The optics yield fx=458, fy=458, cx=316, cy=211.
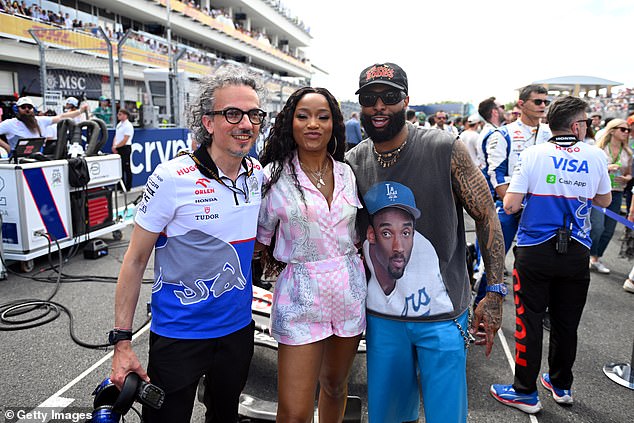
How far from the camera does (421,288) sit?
2080mm

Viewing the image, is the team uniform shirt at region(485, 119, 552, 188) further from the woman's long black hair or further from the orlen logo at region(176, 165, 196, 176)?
the orlen logo at region(176, 165, 196, 176)

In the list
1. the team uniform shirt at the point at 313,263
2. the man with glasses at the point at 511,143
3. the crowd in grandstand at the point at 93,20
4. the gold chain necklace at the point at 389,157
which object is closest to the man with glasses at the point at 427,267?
the gold chain necklace at the point at 389,157

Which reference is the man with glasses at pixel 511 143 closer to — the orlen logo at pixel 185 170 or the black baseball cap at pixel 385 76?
the black baseball cap at pixel 385 76

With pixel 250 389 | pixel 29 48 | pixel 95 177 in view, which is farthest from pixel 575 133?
pixel 29 48

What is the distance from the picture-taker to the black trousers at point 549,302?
2943 millimetres

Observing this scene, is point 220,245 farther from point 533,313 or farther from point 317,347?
point 533,313

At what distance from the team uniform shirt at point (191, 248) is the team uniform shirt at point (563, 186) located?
2.08 meters

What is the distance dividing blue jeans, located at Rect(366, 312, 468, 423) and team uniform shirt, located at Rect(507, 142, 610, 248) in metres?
1.22

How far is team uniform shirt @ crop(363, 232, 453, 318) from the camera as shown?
6.79 ft

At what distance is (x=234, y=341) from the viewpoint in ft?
6.58

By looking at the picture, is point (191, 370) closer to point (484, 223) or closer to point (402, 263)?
point (402, 263)

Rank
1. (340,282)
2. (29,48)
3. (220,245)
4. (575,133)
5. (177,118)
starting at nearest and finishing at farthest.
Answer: (220,245), (340,282), (575,133), (177,118), (29,48)

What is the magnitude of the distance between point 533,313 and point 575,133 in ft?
3.97

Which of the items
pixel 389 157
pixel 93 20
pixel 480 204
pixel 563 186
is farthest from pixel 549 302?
pixel 93 20
